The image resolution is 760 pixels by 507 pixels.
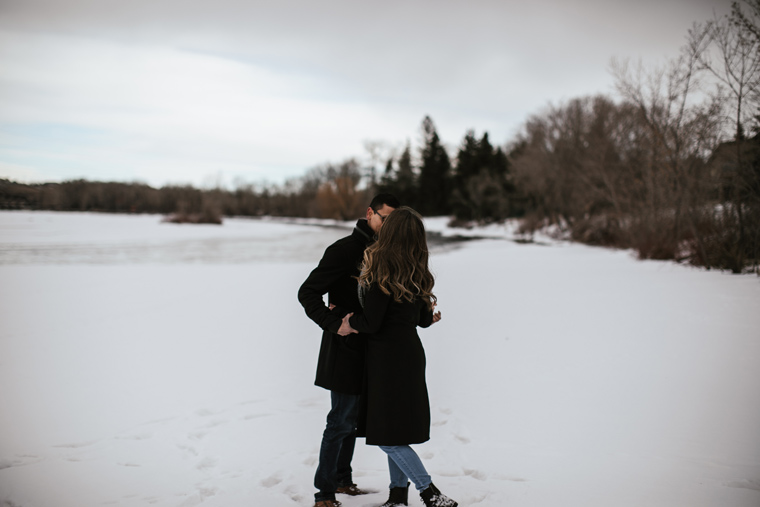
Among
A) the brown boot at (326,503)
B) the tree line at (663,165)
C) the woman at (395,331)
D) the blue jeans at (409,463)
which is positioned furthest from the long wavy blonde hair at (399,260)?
the tree line at (663,165)

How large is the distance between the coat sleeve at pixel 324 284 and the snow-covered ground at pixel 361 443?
4.06ft

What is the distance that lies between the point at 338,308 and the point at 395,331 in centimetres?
39

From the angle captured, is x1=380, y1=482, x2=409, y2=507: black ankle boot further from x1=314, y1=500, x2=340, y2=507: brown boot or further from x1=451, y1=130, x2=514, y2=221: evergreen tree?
x1=451, y1=130, x2=514, y2=221: evergreen tree

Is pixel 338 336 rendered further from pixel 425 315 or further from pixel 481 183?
pixel 481 183

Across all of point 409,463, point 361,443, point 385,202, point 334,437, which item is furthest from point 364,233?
point 361,443

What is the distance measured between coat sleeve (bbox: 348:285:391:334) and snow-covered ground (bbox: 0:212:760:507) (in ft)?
3.98

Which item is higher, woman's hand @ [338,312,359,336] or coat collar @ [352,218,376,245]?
coat collar @ [352,218,376,245]

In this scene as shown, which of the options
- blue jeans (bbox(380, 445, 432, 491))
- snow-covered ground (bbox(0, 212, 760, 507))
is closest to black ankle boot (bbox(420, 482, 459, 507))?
blue jeans (bbox(380, 445, 432, 491))

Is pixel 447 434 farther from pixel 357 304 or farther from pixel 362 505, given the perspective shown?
pixel 357 304

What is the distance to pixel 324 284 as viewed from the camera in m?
2.68

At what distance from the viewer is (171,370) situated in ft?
18.4

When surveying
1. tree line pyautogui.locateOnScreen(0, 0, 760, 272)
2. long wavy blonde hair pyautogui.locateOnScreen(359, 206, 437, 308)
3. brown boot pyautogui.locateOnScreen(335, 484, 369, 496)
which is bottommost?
brown boot pyautogui.locateOnScreen(335, 484, 369, 496)

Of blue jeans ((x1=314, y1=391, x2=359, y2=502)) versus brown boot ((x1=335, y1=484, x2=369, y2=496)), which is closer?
blue jeans ((x1=314, y1=391, x2=359, y2=502))

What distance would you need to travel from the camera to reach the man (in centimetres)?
268
